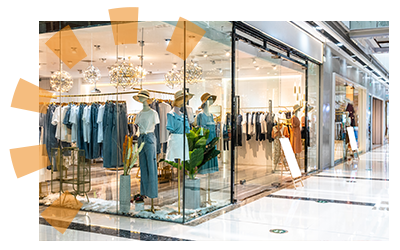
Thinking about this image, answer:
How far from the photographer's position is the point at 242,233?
13.9ft

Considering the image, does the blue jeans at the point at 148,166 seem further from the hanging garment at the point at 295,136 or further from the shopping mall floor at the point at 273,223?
the hanging garment at the point at 295,136

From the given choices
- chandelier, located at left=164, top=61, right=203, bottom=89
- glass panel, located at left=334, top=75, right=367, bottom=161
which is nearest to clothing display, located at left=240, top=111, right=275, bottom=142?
chandelier, located at left=164, top=61, right=203, bottom=89

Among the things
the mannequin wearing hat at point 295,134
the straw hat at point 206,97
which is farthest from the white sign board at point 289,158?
the straw hat at point 206,97

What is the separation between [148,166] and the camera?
490 cm

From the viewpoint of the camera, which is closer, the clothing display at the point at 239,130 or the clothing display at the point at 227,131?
the clothing display at the point at 227,131

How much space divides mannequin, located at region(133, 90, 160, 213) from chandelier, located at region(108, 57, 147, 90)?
229 mm

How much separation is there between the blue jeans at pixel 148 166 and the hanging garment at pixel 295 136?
465cm

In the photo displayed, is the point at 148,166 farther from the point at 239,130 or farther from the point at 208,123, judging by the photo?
the point at 239,130

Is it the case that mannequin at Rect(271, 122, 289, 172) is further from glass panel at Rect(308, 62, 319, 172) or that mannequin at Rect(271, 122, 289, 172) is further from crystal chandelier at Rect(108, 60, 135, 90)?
crystal chandelier at Rect(108, 60, 135, 90)

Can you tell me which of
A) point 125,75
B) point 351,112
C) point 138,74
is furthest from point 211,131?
point 351,112

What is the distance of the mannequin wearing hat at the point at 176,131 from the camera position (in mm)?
4785

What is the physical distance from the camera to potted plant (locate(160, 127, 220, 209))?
16.5 feet

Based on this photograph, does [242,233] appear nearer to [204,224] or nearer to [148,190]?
[204,224]

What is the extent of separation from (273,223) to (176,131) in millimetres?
1588
